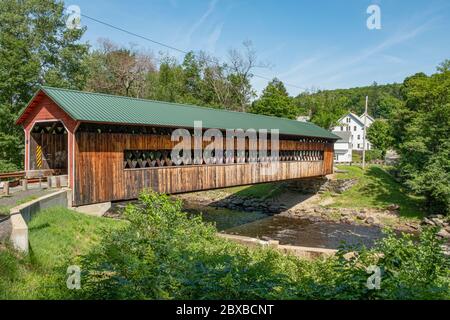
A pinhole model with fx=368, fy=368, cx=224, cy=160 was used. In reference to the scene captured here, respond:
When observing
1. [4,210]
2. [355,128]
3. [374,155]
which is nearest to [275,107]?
[374,155]

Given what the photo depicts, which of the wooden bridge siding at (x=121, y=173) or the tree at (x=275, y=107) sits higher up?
the tree at (x=275, y=107)

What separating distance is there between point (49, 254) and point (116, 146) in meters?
6.16

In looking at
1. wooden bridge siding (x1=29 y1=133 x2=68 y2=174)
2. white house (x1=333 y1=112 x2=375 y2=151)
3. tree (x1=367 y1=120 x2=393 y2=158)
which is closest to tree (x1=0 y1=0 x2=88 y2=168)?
wooden bridge siding (x1=29 y1=133 x2=68 y2=174)

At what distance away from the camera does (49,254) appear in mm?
8344

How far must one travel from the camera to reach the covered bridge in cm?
1301

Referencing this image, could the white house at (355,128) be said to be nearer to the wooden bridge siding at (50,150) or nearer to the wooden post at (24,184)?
the wooden bridge siding at (50,150)

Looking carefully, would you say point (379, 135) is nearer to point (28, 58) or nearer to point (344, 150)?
point (344, 150)

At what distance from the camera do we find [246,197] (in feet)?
109

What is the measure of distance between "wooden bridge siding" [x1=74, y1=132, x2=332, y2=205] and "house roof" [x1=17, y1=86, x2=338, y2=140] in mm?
719

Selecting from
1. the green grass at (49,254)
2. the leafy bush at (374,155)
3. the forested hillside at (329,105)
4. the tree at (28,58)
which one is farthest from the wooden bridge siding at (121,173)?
the leafy bush at (374,155)

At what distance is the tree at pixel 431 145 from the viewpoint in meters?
23.3

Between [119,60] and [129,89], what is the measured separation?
3457mm

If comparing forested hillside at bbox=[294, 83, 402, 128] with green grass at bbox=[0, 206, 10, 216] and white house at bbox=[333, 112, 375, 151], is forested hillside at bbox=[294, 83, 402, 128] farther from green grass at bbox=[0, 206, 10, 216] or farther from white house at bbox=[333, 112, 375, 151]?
green grass at bbox=[0, 206, 10, 216]

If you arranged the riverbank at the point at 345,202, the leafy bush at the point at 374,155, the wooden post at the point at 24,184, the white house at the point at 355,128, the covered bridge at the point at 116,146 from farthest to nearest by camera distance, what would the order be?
the white house at the point at 355,128 → the leafy bush at the point at 374,155 → the riverbank at the point at 345,202 → the wooden post at the point at 24,184 → the covered bridge at the point at 116,146
